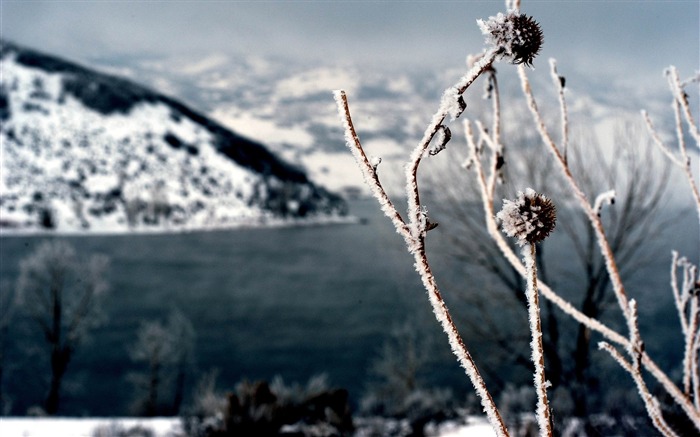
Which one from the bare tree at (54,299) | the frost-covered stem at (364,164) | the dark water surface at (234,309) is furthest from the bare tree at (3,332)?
the frost-covered stem at (364,164)

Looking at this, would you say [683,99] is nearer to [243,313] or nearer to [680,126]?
[680,126]

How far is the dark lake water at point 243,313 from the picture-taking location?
117ft

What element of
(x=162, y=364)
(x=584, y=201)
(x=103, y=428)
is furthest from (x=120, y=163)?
(x=584, y=201)

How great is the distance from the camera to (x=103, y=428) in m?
4.23

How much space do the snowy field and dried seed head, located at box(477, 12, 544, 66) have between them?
355 centimetres

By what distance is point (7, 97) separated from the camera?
319 ft

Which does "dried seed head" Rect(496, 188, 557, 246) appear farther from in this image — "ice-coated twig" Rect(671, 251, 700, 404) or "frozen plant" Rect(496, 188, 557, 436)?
"ice-coated twig" Rect(671, 251, 700, 404)

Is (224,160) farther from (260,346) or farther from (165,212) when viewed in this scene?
(260,346)

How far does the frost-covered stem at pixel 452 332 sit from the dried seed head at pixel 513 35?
11.4 inches

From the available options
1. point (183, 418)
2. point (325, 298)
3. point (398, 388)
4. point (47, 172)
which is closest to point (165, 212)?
point (47, 172)

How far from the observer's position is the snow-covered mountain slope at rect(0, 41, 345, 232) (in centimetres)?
7671

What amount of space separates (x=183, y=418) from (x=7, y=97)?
11284cm

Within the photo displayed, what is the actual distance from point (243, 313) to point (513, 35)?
51776mm

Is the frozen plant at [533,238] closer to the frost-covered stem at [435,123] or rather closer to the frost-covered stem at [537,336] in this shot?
the frost-covered stem at [537,336]
